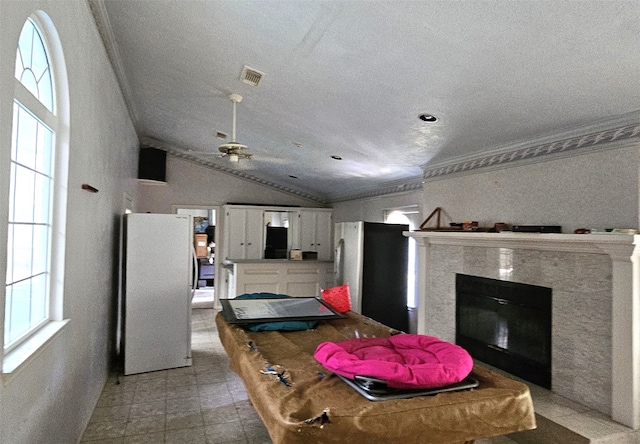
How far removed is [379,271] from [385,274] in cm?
9

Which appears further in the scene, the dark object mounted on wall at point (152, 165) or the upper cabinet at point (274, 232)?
the upper cabinet at point (274, 232)

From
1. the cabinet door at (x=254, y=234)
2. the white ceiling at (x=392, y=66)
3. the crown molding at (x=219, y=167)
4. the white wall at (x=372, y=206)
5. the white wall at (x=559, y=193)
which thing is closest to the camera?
the white ceiling at (x=392, y=66)

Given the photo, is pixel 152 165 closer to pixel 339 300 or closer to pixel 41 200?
pixel 339 300

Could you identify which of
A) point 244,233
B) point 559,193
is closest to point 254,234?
point 244,233

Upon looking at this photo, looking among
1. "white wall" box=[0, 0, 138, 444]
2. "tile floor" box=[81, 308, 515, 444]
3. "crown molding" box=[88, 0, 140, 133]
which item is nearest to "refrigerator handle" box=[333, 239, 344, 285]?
"tile floor" box=[81, 308, 515, 444]

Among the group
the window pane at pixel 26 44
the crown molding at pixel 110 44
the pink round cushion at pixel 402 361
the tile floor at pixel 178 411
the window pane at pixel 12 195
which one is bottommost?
the tile floor at pixel 178 411

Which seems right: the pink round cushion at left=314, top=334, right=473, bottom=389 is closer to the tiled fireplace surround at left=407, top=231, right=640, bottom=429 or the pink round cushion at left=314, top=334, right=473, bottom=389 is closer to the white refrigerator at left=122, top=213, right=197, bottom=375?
the tiled fireplace surround at left=407, top=231, right=640, bottom=429

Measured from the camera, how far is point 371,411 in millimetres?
1422

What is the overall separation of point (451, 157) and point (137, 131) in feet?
15.8

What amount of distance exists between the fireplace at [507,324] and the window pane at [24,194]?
135 inches

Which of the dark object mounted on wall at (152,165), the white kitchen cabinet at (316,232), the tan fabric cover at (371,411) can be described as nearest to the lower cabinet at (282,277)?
the white kitchen cabinet at (316,232)

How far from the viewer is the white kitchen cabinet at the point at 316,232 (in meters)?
7.78

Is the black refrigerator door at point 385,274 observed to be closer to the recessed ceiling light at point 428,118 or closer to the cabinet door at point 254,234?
the recessed ceiling light at point 428,118

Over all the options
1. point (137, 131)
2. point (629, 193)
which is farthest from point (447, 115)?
point (137, 131)
